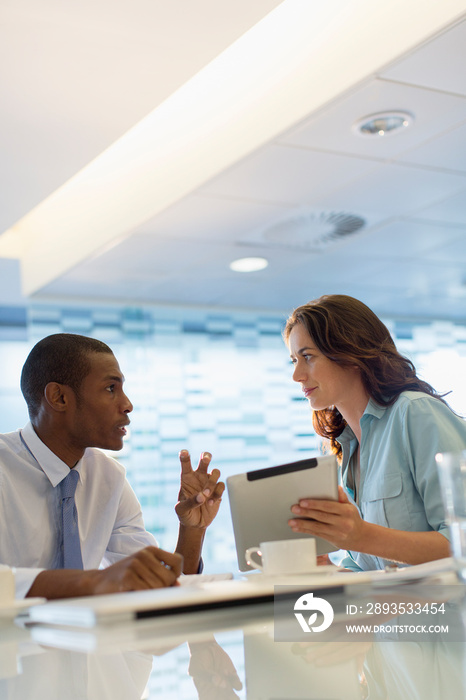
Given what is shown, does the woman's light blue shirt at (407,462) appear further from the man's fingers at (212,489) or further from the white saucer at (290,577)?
the white saucer at (290,577)

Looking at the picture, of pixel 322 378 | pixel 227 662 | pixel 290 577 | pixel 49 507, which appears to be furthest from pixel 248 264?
pixel 227 662

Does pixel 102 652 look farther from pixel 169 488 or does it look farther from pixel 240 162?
pixel 169 488

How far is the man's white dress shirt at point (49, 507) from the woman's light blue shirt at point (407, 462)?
61cm

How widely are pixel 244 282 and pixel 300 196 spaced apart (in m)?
1.59

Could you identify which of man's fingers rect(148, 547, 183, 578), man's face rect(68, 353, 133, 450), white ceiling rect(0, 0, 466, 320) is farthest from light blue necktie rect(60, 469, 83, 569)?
white ceiling rect(0, 0, 466, 320)

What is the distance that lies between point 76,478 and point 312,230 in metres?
2.86

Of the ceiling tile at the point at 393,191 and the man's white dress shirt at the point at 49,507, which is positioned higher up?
the ceiling tile at the point at 393,191

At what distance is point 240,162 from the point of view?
3439mm

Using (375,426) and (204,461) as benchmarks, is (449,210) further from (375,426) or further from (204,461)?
(204,461)

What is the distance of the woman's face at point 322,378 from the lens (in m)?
2.15

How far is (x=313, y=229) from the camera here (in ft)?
14.4

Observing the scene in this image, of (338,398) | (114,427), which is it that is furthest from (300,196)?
(114,427)

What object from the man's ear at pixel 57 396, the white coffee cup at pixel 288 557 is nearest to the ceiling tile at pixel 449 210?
the man's ear at pixel 57 396

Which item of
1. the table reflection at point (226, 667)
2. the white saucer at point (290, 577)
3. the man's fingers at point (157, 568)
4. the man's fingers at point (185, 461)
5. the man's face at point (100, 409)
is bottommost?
the table reflection at point (226, 667)
